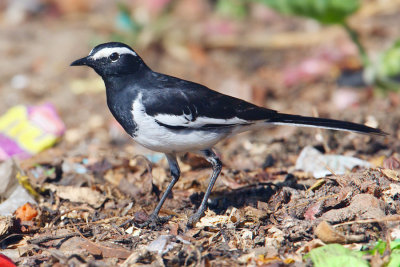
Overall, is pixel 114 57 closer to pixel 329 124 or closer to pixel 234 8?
pixel 329 124

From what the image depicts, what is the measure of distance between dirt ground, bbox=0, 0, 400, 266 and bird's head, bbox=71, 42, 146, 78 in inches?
34.8

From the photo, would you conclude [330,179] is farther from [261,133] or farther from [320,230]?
[261,133]

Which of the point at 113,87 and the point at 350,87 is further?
the point at 350,87

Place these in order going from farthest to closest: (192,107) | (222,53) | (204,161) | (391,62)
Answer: (222,53) < (391,62) < (204,161) < (192,107)

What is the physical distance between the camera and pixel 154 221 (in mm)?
4082

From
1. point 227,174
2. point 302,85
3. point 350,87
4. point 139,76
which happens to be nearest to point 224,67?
point 302,85

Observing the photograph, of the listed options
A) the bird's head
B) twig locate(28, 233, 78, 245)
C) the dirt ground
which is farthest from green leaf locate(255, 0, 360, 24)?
twig locate(28, 233, 78, 245)

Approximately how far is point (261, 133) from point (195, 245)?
10.6 ft

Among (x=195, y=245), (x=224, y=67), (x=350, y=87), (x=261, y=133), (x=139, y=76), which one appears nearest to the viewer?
(x=195, y=245)

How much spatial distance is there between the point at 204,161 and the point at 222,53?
3.70 metres

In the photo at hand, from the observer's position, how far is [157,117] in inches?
159

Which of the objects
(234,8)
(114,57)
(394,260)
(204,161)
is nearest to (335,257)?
(394,260)

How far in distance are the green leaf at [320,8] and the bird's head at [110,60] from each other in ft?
10.4

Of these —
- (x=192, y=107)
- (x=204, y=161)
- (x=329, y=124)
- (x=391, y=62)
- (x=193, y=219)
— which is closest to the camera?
(x=193, y=219)
